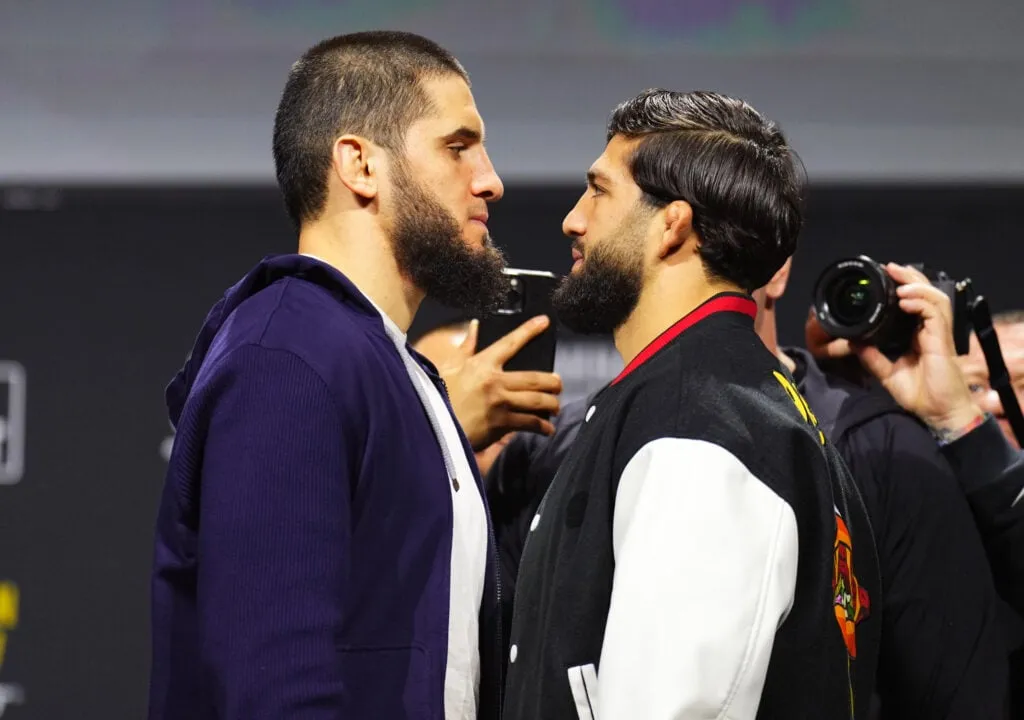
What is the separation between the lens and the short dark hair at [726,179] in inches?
57.1

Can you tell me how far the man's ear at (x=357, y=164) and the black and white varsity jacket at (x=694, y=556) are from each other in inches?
14.9

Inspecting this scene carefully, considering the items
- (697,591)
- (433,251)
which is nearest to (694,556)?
(697,591)

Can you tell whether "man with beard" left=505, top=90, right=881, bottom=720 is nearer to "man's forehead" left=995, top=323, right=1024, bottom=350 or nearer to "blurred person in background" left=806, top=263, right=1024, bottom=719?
"blurred person in background" left=806, top=263, right=1024, bottom=719

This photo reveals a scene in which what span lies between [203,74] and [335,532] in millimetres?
2266

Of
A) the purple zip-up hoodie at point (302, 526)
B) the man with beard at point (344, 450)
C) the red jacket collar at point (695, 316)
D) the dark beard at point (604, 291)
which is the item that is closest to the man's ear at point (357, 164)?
the man with beard at point (344, 450)

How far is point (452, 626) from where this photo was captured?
1.37 meters

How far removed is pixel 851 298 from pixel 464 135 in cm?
75

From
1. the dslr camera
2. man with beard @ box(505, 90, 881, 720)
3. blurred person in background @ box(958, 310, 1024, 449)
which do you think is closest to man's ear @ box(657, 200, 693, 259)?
man with beard @ box(505, 90, 881, 720)

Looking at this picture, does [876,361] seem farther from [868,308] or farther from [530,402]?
[530,402]

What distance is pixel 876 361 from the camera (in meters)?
2.03

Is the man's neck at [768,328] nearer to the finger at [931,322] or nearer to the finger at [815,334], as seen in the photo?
the finger at [815,334]

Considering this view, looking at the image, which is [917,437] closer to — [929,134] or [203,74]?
[929,134]

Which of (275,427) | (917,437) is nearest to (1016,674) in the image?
(917,437)

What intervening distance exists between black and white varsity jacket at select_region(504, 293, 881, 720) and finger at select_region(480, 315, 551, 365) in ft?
1.61
